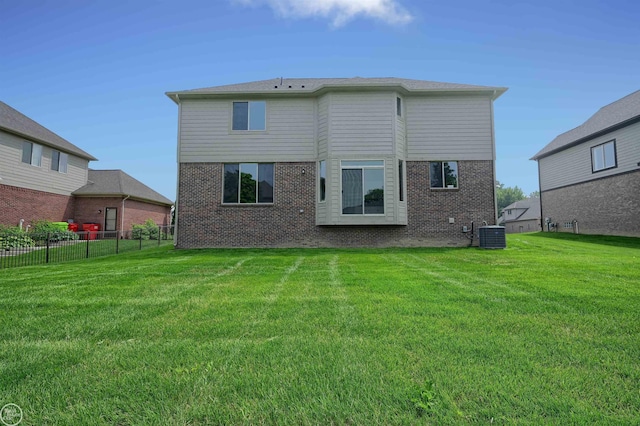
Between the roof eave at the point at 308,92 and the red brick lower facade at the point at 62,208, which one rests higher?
the roof eave at the point at 308,92

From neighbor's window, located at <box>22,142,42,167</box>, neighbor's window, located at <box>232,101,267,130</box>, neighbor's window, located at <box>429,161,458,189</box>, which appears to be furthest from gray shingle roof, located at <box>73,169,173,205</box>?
neighbor's window, located at <box>429,161,458,189</box>

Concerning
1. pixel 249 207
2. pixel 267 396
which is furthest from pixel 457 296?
pixel 249 207

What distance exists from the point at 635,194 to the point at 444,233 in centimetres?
1035

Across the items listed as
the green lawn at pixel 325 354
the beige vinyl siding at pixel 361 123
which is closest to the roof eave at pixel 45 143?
the green lawn at pixel 325 354

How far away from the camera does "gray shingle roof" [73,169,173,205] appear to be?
20312mm

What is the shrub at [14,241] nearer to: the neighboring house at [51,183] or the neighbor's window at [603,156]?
the neighboring house at [51,183]

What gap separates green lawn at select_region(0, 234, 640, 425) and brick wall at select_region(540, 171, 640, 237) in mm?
13905

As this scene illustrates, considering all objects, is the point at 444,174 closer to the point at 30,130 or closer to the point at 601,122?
the point at 601,122

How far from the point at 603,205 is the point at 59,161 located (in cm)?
3046

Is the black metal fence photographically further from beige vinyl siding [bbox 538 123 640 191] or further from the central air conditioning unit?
beige vinyl siding [bbox 538 123 640 191]

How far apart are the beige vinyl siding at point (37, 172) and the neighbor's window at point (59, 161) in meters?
0.21

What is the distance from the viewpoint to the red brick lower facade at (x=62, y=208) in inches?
640

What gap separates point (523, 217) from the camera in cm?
4059

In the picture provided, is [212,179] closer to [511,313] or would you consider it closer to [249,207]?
[249,207]
